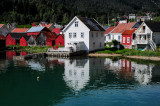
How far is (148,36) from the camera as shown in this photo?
55594 mm

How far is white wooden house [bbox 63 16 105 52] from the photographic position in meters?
55.7

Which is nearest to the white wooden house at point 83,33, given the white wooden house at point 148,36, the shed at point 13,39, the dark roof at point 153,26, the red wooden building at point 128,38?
the red wooden building at point 128,38

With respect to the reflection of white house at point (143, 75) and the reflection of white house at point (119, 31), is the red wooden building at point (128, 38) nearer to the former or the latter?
the reflection of white house at point (119, 31)

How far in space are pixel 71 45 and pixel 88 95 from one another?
3441 centimetres

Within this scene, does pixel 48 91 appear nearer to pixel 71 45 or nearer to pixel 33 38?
pixel 71 45

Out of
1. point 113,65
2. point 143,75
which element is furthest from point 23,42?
point 143,75

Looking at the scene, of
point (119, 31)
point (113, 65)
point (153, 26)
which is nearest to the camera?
point (113, 65)

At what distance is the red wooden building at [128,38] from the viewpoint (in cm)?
5996

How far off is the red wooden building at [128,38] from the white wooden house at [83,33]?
24.3ft

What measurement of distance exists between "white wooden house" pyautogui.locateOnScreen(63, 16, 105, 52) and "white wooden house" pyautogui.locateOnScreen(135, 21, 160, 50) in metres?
10.7

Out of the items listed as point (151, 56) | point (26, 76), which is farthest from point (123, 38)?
point (26, 76)

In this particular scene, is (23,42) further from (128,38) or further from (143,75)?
(143,75)

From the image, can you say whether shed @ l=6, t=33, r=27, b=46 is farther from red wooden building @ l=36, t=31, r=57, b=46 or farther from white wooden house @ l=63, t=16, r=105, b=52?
white wooden house @ l=63, t=16, r=105, b=52

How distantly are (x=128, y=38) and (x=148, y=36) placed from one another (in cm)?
678
